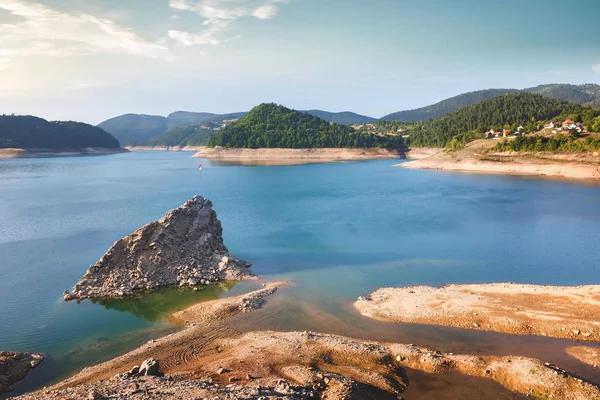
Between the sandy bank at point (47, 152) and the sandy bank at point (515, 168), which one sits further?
the sandy bank at point (47, 152)

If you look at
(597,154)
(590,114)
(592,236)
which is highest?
(590,114)

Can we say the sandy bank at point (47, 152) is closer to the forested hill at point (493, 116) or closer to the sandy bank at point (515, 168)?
the sandy bank at point (515, 168)

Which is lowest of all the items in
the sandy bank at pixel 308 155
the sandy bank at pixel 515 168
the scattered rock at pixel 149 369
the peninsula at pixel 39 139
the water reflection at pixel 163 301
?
the water reflection at pixel 163 301

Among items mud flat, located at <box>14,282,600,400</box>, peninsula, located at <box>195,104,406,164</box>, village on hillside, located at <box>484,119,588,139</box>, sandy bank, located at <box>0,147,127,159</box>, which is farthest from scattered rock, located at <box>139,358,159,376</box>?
sandy bank, located at <box>0,147,127,159</box>

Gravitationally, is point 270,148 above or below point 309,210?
above

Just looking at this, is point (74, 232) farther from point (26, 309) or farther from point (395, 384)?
point (395, 384)

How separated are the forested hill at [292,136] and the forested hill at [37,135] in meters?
73.1

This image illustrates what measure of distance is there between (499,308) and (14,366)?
70.0ft

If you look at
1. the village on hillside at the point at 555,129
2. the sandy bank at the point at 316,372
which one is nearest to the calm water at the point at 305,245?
the sandy bank at the point at 316,372

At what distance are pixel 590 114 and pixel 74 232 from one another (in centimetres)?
12117

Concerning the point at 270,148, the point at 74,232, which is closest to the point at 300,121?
the point at 270,148

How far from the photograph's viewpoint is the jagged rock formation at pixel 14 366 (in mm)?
13711

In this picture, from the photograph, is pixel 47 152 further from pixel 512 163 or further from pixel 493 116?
pixel 493 116

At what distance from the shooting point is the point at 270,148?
461 ft
